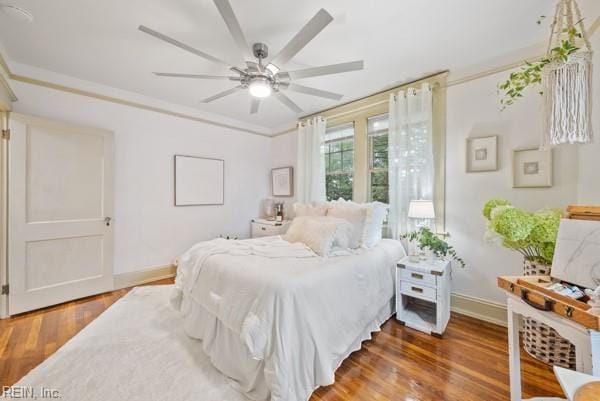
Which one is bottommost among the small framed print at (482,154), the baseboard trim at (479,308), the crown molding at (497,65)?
the baseboard trim at (479,308)

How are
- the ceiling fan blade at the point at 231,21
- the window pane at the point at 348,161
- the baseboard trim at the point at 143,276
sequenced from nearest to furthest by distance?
the ceiling fan blade at the point at 231,21 < the baseboard trim at the point at 143,276 < the window pane at the point at 348,161

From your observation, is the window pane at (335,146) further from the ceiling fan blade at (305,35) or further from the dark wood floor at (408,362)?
the dark wood floor at (408,362)

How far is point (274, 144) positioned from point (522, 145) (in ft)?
12.0

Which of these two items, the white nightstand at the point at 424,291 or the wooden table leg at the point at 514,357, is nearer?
the wooden table leg at the point at 514,357

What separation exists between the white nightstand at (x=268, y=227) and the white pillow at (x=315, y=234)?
4.29 ft

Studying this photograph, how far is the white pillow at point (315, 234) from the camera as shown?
2154 mm

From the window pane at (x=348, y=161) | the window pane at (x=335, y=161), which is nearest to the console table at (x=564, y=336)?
the window pane at (x=348, y=161)

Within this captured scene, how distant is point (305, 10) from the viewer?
176cm

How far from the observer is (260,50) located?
212cm

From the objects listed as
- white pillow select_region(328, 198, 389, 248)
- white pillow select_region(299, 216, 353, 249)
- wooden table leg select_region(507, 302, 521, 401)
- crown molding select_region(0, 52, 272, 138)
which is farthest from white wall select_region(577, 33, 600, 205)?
crown molding select_region(0, 52, 272, 138)

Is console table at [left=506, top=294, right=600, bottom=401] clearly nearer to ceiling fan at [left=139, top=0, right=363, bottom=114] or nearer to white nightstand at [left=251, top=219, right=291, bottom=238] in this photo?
ceiling fan at [left=139, top=0, right=363, bottom=114]

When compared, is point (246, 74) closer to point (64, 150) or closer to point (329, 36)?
point (329, 36)

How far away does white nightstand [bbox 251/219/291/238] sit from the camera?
3885 mm

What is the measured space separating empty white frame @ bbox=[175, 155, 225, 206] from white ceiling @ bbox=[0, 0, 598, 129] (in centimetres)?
124
